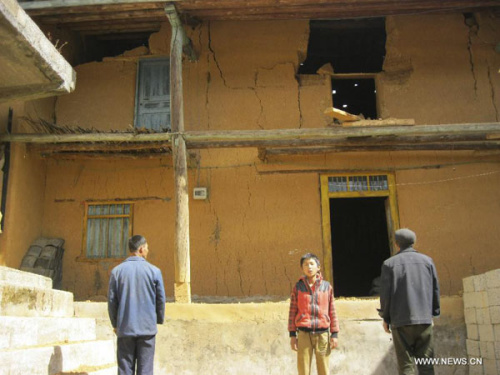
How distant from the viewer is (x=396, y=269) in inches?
183

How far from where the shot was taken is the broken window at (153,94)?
35.4 feet

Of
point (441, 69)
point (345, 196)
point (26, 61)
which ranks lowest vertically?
point (345, 196)

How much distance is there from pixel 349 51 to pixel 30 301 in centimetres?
893

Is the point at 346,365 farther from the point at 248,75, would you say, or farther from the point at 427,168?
the point at 248,75

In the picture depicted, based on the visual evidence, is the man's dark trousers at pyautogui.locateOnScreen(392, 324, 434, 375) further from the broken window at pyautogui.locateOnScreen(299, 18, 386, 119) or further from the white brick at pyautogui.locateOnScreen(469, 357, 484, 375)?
the broken window at pyautogui.locateOnScreen(299, 18, 386, 119)

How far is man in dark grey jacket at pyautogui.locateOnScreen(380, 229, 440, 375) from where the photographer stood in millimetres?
4484

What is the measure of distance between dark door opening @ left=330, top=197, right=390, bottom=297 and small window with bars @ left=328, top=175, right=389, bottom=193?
386 centimetres

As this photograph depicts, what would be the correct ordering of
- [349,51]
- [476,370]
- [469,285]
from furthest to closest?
1. [349,51]
2. [469,285]
3. [476,370]

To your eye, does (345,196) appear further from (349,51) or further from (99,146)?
(99,146)

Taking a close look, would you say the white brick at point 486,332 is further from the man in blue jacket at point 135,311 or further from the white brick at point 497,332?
→ the man in blue jacket at point 135,311

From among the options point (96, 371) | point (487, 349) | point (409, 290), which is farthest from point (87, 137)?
point (487, 349)

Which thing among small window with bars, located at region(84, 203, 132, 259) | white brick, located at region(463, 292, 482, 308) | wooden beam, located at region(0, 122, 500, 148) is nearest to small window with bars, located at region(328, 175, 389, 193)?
wooden beam, located at region(0, 122, 500, 148)

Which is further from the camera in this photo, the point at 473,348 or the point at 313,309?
the point at 473,348

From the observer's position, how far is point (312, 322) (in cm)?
496
